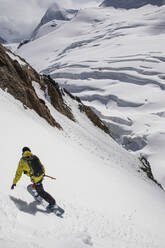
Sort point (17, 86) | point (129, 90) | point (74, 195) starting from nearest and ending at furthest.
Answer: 1. point (74, 195)
2. point (17, 86)
3. point (129, 90)

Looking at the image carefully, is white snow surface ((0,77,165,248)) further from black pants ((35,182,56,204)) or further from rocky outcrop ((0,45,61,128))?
rocky outcrop ((0,45,61,128))

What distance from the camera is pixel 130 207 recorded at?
671 inches

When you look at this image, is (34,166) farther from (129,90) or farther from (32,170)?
(129,90)

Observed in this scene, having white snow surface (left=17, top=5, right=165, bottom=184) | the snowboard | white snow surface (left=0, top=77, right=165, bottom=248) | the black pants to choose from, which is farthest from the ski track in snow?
white snow surface (left=17, top=5, right=165, bottom=184)

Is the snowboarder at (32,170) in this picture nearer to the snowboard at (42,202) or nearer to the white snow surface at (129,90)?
the snowboard at (42,202)

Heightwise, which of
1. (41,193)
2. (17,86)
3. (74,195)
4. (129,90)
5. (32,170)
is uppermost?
(32,170)

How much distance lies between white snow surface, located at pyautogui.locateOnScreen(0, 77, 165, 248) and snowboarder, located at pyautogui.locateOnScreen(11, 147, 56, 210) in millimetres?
420

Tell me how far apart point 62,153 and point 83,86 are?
5338 inches

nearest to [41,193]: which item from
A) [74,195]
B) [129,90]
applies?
[74,195]

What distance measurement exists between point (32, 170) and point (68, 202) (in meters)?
3.22

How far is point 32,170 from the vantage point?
8.98 meters

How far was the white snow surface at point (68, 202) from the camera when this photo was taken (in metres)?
7.21

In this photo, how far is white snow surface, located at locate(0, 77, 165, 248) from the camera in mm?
7215

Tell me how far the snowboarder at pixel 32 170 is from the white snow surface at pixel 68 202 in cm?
42
